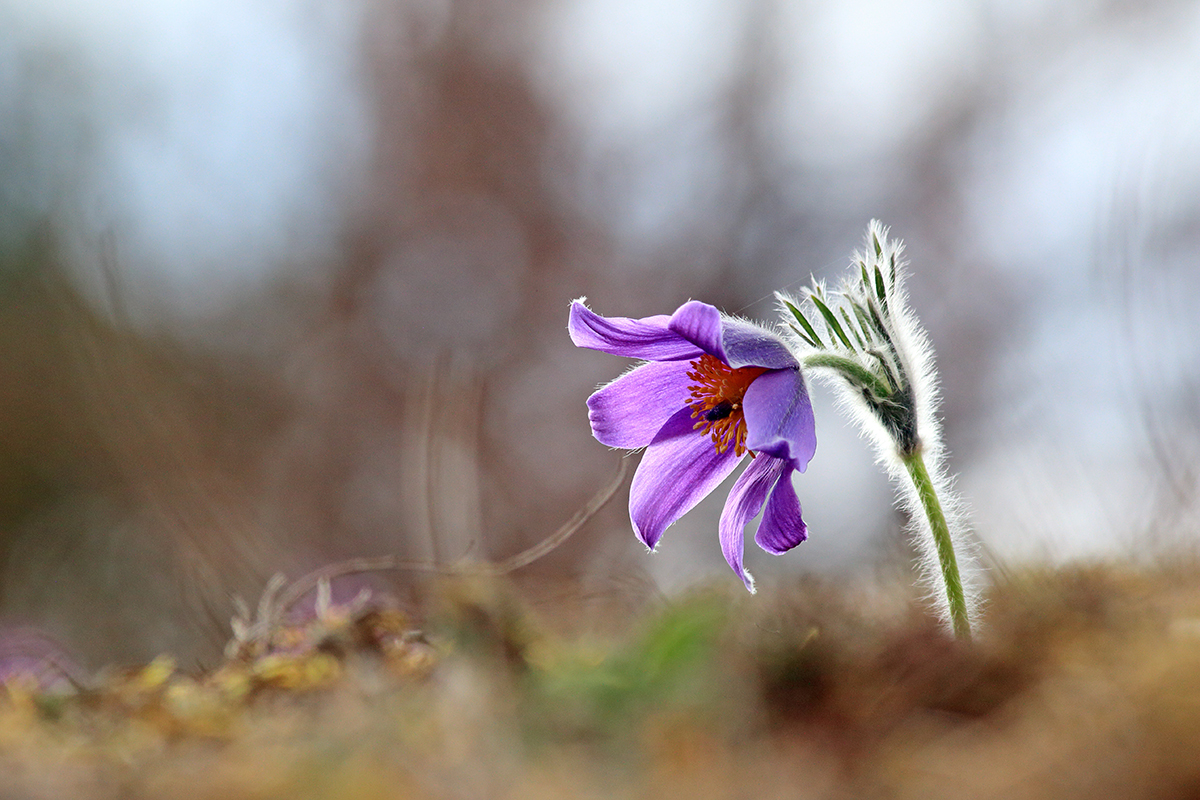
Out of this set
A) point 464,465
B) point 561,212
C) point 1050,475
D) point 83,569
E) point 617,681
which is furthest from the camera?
point 561,212

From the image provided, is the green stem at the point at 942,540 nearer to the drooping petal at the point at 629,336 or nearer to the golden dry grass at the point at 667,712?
the golden dry grass at the point at 667,712

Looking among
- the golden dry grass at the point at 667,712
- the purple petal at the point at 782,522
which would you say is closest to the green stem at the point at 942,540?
the golden dry grass at the point at 667,712

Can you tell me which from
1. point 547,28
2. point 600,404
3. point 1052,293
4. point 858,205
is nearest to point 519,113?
point 547,28

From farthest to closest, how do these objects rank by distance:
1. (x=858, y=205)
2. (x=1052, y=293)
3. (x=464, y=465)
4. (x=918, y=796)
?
(x=858, y=205)
(x=1052, y=293)
(x=464, y=465)
(x=918, y=796)

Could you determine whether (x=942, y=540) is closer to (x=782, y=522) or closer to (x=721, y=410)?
→ (x=782, y=522)

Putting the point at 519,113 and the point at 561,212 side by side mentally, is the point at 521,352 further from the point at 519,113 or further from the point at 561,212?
the point at 519,113

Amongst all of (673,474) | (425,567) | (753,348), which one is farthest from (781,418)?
(425,567)

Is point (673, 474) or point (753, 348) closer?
point (753, 348)
